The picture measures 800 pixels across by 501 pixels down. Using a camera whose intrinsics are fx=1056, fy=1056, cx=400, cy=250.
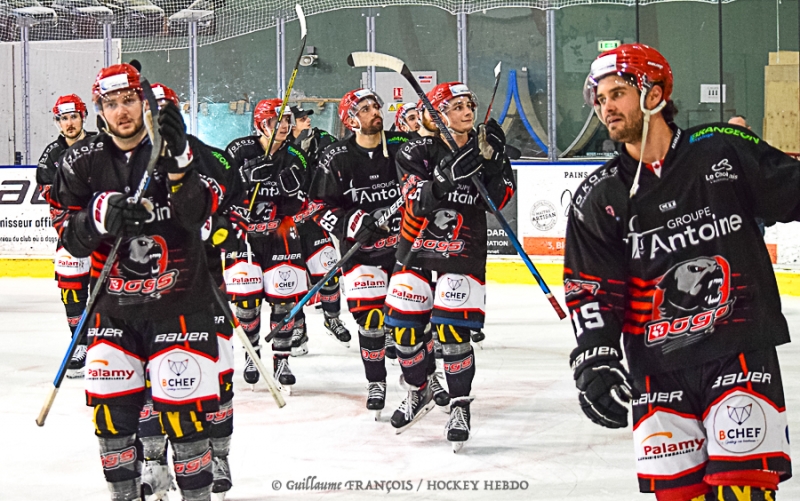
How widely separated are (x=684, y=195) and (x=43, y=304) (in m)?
7.33

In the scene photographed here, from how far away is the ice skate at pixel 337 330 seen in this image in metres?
6.80

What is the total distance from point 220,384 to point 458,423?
1.32m

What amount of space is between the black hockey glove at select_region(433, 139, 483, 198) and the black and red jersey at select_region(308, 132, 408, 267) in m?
1.01

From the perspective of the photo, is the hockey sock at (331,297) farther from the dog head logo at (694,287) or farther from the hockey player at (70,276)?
the dog head logo at (694,287)

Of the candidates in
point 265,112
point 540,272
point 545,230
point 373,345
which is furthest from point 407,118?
point 373,345

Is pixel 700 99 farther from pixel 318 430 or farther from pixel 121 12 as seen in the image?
pixel 318 430

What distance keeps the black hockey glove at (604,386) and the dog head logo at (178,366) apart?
1.16m

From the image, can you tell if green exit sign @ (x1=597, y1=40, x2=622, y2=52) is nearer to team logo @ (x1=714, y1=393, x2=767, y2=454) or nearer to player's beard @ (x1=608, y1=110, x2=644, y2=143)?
player's beard @ (x1=608, y1=110, x2=644, y2=143)

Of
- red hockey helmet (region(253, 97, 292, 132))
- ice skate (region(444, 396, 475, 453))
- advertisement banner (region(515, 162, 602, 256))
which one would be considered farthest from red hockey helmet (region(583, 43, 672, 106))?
advertisement banner (region(515, 162, 602, 256))

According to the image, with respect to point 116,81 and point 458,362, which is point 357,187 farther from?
point 116,81

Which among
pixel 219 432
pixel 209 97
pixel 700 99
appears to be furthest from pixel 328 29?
pixel 219 432

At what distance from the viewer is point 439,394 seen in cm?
475

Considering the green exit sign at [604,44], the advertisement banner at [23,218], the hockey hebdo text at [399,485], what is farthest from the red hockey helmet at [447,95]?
the advertisement banner at [23,218]

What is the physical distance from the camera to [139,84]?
2.96 metres
